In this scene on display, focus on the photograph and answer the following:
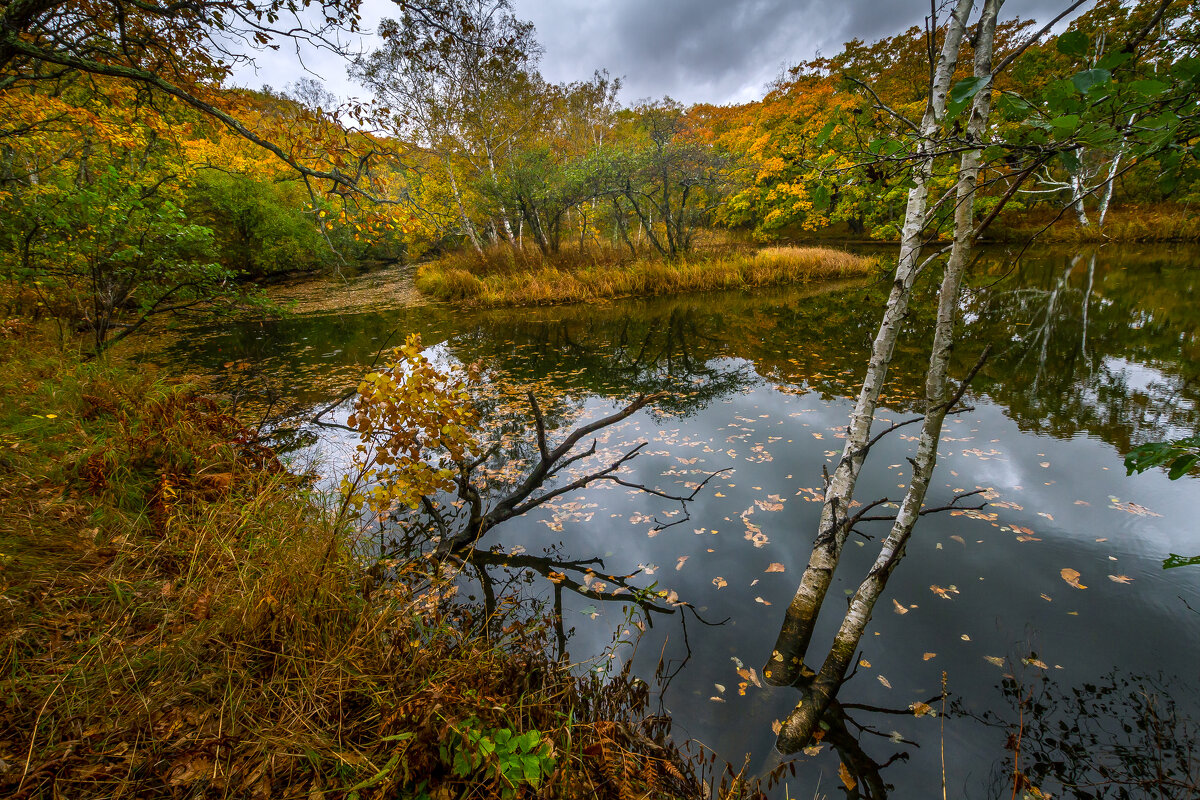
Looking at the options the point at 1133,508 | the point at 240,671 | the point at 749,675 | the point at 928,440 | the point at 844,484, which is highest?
the point at 928,440

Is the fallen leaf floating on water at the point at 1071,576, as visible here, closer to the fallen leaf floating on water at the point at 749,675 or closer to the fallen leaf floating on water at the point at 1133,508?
the fallen leaf floating on water at the point at 1133,508

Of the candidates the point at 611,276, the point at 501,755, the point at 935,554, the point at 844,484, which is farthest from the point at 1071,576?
the point at 611,276

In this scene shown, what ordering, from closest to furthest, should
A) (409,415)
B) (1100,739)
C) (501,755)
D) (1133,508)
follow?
(501,755), (1100,739), (409,415), (1133,508)

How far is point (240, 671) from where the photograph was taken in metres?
1.80

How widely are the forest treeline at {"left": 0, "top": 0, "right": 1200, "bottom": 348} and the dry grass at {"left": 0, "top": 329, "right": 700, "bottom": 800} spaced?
2191 mm

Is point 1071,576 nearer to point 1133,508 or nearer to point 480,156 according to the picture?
point 1133,508

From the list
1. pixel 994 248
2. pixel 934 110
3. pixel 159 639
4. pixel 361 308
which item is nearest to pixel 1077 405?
pixel 934 110

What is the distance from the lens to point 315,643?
2098mm

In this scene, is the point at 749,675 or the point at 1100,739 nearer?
the point at 1100,739

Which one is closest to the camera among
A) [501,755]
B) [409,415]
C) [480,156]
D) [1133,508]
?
[501,755]

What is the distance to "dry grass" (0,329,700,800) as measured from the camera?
156 cm

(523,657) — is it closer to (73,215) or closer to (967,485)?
(967,485)

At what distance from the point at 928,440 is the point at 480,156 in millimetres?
20742

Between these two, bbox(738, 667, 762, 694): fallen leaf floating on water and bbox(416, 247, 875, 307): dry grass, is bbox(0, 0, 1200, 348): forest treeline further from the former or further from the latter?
bbox(738, 667, 762, 694): fallen leaf floating on water
